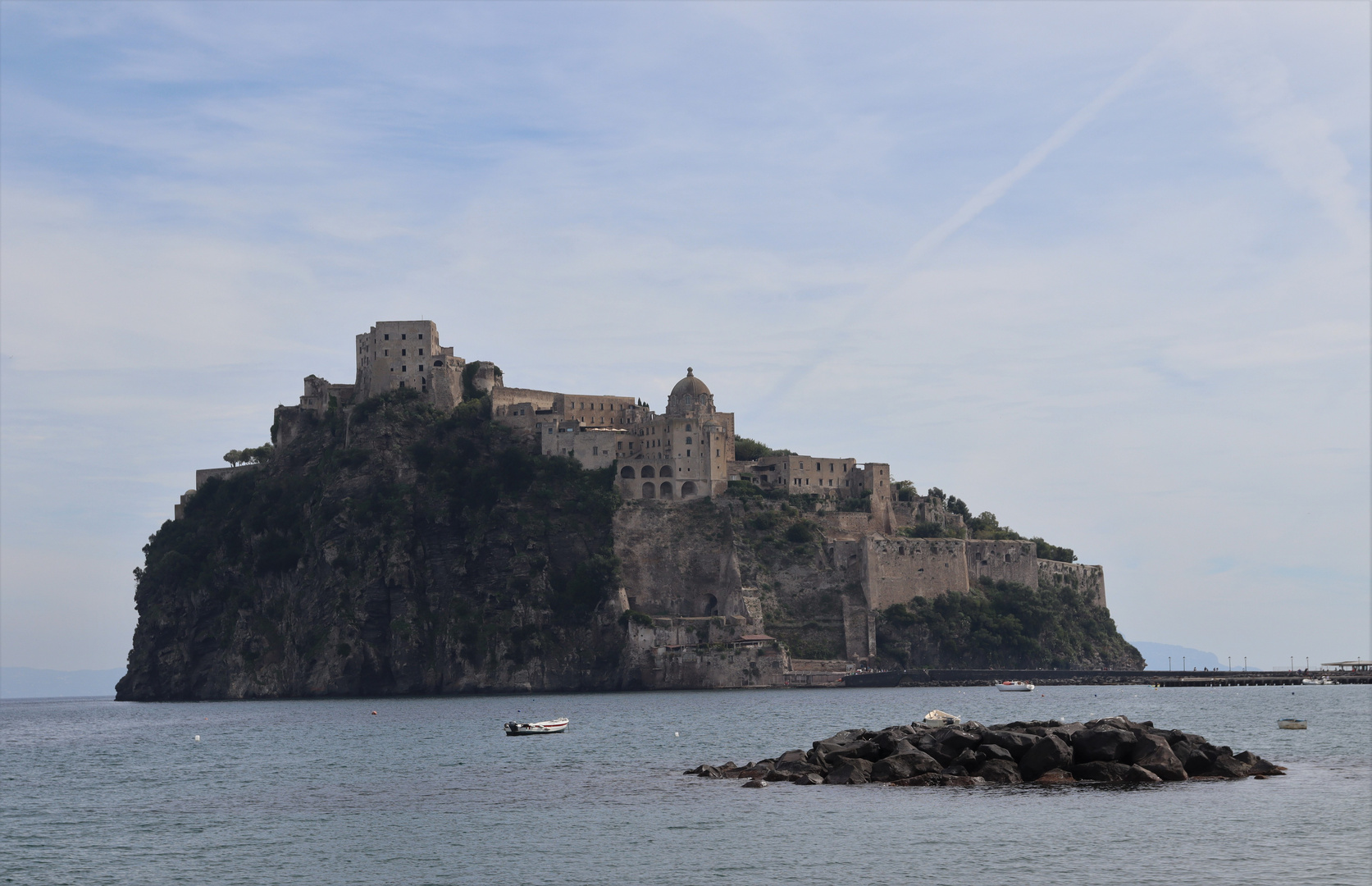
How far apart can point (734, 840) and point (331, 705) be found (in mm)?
74618

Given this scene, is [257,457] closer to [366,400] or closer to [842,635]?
[366,400]

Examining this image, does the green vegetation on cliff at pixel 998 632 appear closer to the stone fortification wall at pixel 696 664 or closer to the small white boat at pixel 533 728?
the stone fortification wall at pixel 696 664

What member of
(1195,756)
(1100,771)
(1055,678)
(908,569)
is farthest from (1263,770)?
(908,569)

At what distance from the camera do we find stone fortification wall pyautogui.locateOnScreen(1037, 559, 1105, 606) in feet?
449

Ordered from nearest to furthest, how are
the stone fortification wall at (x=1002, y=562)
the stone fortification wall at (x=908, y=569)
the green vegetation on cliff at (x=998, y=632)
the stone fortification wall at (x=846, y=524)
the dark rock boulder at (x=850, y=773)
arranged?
the dark rock boulder at (x=850, y=773) < the green vegetation on cliff at (x=998, y=632) < the stone fortification wall at (x=908, y=569) < the stone fortification wall at (x=846, y=524) < the stone fortification wall at (x=1002, y=562)

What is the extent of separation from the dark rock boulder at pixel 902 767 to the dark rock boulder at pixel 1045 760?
8.61 feet

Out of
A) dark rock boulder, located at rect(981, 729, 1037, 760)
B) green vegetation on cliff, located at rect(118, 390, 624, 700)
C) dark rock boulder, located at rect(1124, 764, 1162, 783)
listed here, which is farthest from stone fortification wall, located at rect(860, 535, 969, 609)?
dark rock boulder, located at rect(1124, 764, 1162, 783)

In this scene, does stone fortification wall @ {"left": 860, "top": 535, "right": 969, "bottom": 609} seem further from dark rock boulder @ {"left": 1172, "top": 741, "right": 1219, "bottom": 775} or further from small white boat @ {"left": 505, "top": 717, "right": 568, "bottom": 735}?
dark rock boulder @ {"left": 1172, "top": 741, "right": 1219, "bottom": 775}

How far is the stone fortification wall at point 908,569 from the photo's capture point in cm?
12144

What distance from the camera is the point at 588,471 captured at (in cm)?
12212

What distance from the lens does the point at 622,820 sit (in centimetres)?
4012

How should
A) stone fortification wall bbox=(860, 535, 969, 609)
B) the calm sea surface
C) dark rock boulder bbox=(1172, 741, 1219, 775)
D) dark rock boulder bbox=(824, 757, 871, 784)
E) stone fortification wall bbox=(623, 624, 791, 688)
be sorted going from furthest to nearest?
stone fortification wall bbox=(860, 535, 969, 609)
stone fortification wall bbox=(623, 624, 791, 688)
dark rock boulder bbox=(824, 757, 871, 784)
dark rock boulder bbox=(1172, 741, 1219, 775)
the calm sea surface

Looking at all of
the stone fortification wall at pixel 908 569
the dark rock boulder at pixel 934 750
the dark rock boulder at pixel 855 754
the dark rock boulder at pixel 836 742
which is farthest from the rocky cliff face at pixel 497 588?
the dark rock boulder at pixel 855 754

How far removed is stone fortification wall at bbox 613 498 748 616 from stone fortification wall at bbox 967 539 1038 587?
2343cm
